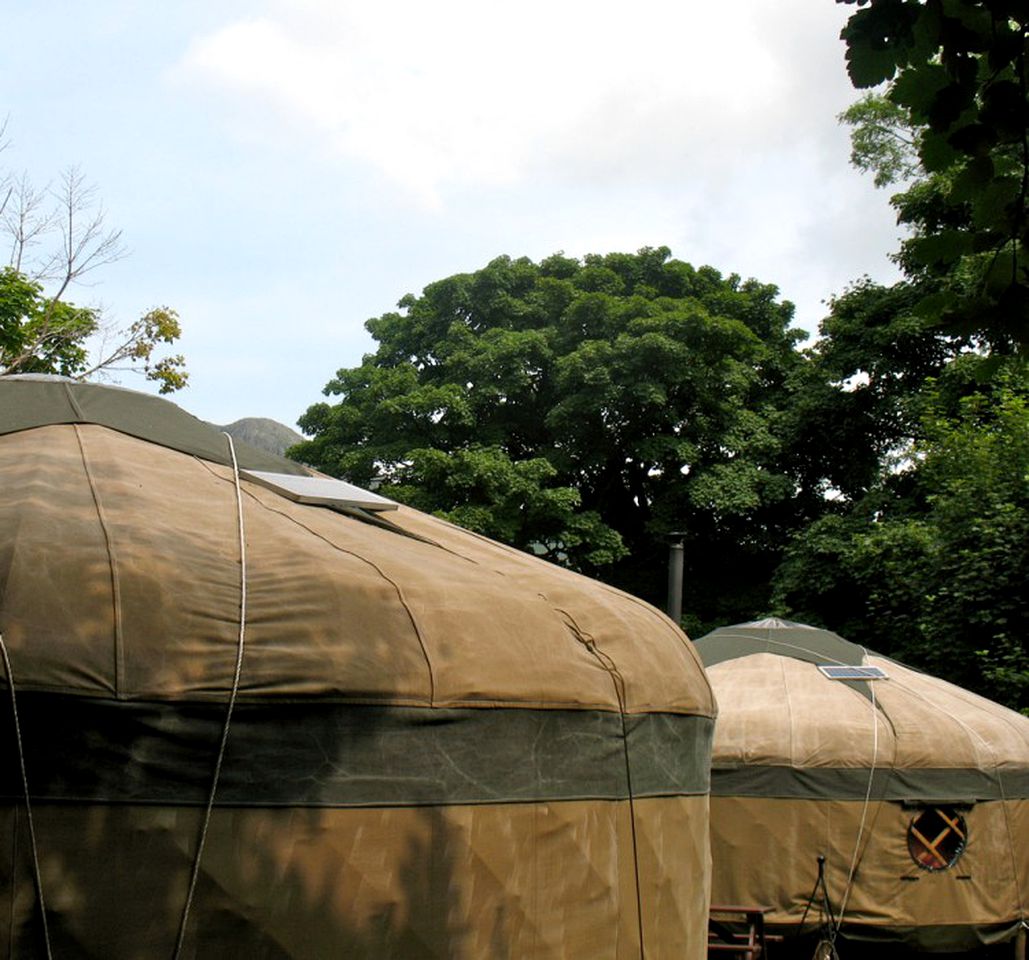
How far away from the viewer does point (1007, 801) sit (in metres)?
7.36

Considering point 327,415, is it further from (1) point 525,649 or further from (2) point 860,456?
(1) point 525,649

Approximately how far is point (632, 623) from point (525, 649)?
607 millimetres

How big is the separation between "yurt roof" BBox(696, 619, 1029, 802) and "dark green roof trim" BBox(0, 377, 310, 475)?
12.7 feet

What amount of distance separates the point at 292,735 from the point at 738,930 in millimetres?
4536

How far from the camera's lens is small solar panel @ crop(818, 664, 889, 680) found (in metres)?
7.64

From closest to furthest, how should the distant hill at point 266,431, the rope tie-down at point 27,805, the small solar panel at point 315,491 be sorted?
the rope tie-down at point 27,805
the small solar panel at point 315,491
the distant hill at point 266,431

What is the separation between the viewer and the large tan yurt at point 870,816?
695 centimetres

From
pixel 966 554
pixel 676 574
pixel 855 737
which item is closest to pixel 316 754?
pixel 855 737

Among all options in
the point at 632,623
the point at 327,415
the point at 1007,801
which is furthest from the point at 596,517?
the point at 632,623

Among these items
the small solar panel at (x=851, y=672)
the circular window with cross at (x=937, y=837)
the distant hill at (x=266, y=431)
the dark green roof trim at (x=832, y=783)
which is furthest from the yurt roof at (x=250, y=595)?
the distant hill at (x=266, y=431)

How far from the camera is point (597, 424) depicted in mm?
15836

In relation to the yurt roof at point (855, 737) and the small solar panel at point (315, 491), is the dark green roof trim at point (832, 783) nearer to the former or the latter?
the yurt roof at point (855, 737)

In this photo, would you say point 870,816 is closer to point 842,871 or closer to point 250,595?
point 842,871

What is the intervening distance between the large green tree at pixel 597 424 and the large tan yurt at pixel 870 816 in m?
7.33
